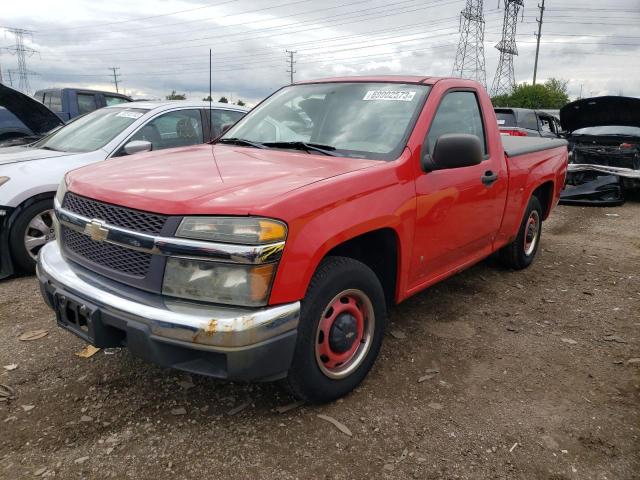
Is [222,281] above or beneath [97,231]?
beneath

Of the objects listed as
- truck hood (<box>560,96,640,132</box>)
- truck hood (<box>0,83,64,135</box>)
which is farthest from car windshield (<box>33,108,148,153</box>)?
truck hood (<box>560,96,640,132</box>)

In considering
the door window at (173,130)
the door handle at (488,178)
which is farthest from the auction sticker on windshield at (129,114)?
the door handle at (488,178)

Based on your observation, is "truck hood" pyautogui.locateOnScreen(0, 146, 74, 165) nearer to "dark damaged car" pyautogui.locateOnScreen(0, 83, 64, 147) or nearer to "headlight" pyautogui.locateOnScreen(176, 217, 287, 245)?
"dark damaged car" pyautogui.locateOnScreen(0, 83, 64, 147)

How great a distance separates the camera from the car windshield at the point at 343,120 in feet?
10.3

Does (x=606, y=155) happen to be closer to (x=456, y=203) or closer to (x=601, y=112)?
(x=601, y=112)

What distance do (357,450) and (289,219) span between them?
45.5 inches

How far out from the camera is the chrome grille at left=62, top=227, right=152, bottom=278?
2.34 metres

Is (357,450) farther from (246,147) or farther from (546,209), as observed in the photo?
(546,209)

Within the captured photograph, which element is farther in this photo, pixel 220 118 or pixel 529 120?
pixel 529 120

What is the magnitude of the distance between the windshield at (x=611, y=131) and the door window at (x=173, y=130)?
7.82 meters

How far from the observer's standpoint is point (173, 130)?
5.56m

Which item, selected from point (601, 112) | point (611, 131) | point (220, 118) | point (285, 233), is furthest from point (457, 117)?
point (611, 131)

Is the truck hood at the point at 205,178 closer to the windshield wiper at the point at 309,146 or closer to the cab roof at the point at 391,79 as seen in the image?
the windshield wiper at the point at 309,146

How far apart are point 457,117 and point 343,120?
91cm
